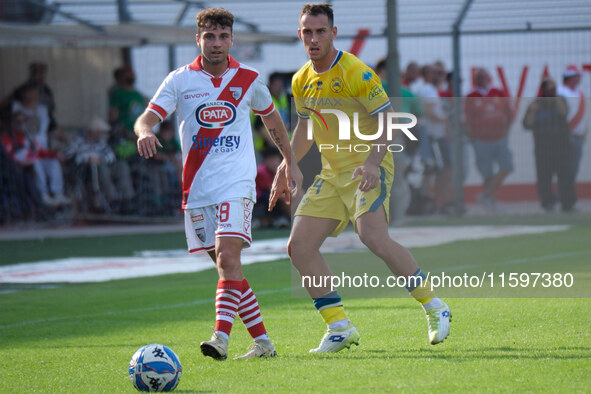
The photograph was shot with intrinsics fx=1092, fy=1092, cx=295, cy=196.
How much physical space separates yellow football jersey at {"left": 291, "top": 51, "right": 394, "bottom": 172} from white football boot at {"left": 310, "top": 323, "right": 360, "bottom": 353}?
3.35 ft

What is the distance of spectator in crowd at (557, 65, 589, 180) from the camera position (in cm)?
1691

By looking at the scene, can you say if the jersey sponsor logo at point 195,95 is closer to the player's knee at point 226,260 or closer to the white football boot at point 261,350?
the player's knee at point 226,260

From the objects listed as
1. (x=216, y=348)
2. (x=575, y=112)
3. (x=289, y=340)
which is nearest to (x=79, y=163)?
(x=575, y=112)

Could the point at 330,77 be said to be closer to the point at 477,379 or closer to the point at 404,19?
the point at 477,379

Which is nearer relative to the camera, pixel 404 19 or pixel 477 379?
pixel 477 379

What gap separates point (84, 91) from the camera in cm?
1973

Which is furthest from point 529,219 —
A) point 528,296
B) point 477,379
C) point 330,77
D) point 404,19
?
point 477,379

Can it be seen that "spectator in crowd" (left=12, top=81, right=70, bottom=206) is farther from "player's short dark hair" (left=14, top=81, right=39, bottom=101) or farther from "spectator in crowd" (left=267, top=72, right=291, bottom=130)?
"spectator in crowd" (left=267, top=72, right=291, bottom=130)

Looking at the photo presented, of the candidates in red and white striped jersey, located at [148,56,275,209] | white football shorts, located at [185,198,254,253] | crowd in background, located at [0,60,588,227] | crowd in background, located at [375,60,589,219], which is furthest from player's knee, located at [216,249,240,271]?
crowd in background, located at [375,60,589,219]

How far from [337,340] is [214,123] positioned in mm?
1502

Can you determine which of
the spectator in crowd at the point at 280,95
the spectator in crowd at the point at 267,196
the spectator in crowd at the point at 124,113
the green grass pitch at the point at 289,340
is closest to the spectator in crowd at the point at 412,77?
the spectator in crowd at the point at 280,95

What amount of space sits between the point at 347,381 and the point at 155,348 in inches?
40.2

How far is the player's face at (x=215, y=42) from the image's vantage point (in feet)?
21.4

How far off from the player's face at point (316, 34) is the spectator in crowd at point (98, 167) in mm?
11403
